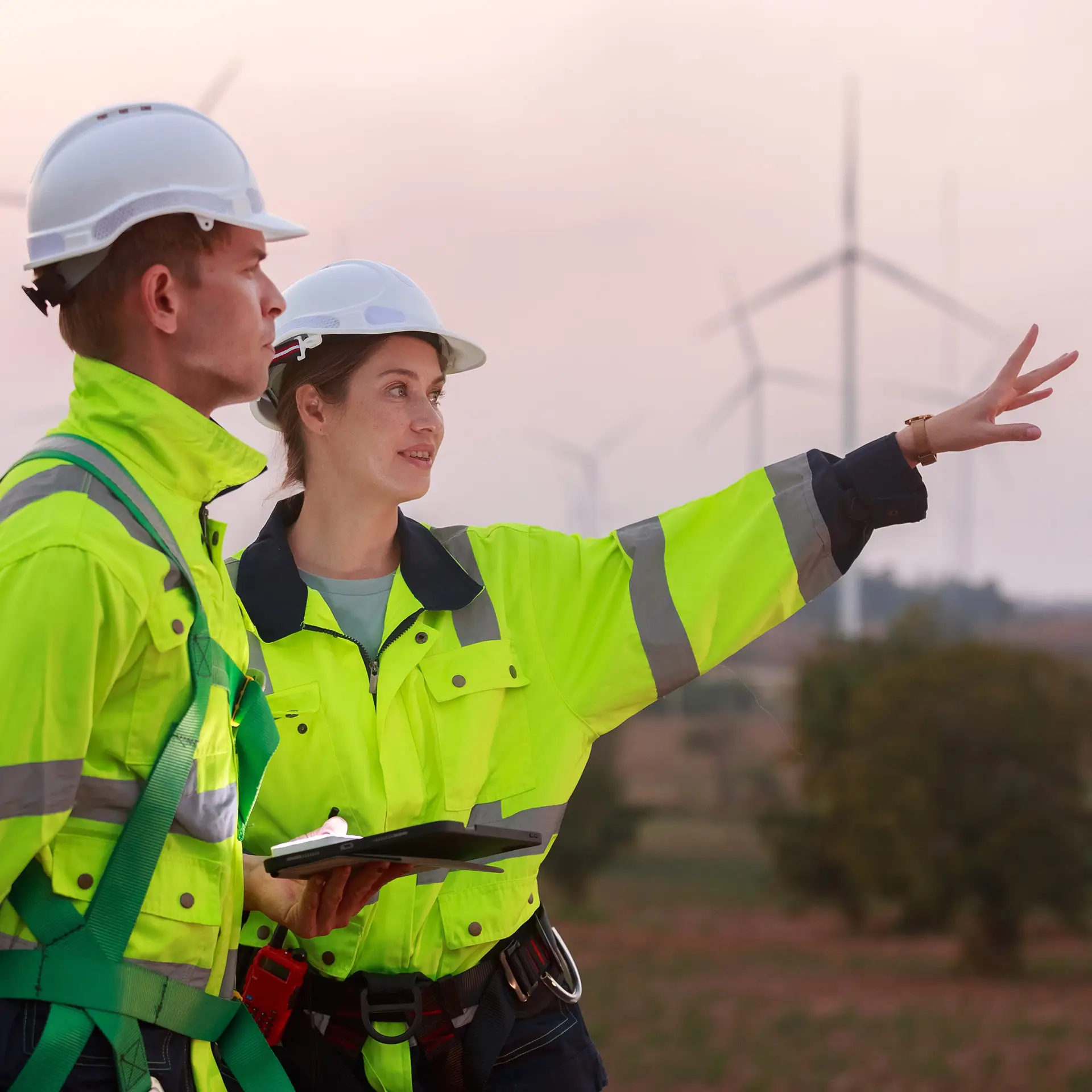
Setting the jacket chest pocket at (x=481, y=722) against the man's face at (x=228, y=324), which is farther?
the jacket chest pocket at (x=481, y=722)

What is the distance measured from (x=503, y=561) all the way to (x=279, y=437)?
1.04 m

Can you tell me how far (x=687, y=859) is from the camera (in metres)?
71.8

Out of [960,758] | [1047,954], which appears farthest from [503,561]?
[1047,954]

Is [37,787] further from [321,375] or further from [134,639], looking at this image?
[321,375]

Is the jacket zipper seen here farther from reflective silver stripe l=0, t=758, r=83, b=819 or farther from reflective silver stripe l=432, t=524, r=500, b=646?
reflective silver stripe l=0, t=758, r=83, b=819

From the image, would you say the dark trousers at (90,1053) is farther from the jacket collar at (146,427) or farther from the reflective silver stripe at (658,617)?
the reflective silver stripe at (658,617)

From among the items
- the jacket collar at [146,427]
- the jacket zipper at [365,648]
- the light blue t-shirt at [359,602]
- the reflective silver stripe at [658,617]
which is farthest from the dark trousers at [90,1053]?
the reflective silver stripe at [658,617]

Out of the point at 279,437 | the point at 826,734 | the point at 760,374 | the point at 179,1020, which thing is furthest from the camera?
the point at 826,734

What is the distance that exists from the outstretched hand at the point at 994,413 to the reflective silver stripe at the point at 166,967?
2.73 m

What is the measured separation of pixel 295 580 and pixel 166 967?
1908 millimetres

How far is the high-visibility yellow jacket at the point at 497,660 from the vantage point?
16.3 feet

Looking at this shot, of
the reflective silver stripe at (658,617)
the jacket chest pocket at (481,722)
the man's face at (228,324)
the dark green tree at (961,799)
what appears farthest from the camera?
the dark green tree at (961,799)

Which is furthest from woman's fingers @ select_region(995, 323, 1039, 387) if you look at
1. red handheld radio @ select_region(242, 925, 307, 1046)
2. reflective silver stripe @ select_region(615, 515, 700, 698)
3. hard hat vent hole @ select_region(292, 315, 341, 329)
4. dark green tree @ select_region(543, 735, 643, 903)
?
dark green tree @ select_region(543, 735, 643, 903)

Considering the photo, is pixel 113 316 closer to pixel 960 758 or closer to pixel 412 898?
pixel 412 898
